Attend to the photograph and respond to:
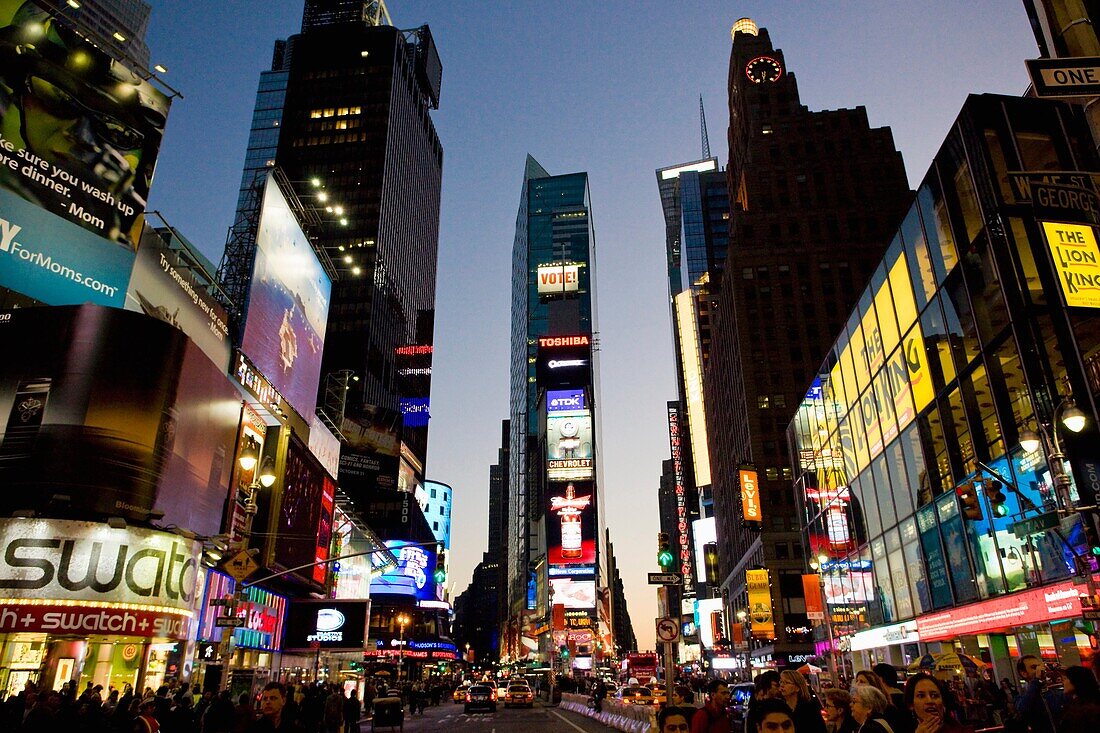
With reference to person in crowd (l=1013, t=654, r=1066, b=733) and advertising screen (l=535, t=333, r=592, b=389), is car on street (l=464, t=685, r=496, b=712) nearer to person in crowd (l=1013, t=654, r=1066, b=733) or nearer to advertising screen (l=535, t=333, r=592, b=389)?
person in crowd (l=1013, t=654, r=1066, b=733)

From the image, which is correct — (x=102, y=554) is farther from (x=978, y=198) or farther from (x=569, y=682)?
(x=569, y=682)

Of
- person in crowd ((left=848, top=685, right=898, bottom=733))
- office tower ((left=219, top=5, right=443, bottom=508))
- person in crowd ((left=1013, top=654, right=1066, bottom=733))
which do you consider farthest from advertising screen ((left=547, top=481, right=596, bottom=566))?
person in crowd ((left=848, top=685, right=898, bottom=733))

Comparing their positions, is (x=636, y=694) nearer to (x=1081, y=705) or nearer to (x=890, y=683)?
(x=890, y=683)

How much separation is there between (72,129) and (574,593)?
113m

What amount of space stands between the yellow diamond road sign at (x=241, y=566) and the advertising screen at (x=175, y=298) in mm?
17093

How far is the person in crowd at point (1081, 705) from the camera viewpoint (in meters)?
7.63

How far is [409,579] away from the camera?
4104 inches

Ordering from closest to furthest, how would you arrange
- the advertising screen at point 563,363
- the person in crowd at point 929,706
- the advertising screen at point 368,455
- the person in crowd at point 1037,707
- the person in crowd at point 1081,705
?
the person in crowd at point 929,706 < the person in crowd at point 1081,705 < the person in crowd at point 1037,707 < the advertising screen at point 368,455 < the advertising screen at point 563,363

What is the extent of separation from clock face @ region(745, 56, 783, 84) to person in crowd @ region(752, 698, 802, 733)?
117616mm

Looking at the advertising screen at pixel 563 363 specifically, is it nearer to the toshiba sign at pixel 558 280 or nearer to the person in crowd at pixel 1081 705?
the toshiba sign at pixel 558 280

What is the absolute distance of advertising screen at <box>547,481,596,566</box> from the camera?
440ft

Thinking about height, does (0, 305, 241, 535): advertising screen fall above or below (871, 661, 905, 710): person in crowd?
above

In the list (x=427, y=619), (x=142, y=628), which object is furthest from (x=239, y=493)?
(x=427, y=619)

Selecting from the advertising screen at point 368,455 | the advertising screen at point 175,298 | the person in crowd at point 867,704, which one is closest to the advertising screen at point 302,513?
the advertising screen at point 175,298
